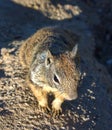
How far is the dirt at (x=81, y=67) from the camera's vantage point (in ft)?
20.9

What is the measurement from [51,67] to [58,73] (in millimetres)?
226

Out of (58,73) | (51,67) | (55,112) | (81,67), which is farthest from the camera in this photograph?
(81,67)

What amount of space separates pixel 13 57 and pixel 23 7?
237 cm

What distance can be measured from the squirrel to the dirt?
20 cm

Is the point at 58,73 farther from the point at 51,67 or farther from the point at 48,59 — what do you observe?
the point at 48,59

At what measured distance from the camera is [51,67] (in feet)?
19.7

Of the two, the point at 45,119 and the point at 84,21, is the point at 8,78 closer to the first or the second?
the point at 45,119

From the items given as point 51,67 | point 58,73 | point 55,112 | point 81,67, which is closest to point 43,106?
point 55,112

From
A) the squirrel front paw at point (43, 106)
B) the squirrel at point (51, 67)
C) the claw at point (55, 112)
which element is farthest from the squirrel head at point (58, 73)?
the claw at point (55, 112)

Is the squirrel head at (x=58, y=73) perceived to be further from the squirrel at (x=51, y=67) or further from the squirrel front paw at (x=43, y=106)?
the squirrel front paw at (x=43, y=106)

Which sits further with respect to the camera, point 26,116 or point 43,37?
point 43,37

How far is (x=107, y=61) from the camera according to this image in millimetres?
9992

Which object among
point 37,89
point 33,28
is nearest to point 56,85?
point 37,89

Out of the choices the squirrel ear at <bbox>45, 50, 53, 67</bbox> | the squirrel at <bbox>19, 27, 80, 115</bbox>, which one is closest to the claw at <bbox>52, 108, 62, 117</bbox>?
the squirrel at <bbox>19, 27, 80, 115</bbox>
